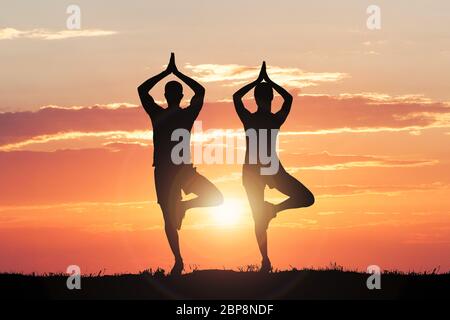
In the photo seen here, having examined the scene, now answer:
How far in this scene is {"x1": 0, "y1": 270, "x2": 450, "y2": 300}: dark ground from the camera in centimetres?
2080

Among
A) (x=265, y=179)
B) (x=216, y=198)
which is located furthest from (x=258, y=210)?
(x=216, y=198)

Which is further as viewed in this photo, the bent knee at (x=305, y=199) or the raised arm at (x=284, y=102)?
the raised arm at (x=284, y=102)

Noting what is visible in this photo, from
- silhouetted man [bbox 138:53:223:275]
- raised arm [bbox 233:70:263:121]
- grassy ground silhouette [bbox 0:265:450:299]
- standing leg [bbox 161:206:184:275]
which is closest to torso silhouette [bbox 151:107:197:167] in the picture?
silhouetted man [bbox 138:53:223:275]

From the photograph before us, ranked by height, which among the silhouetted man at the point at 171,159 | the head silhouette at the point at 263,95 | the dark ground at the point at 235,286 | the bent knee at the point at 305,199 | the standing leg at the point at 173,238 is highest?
the head silhouette at the point at 263,95

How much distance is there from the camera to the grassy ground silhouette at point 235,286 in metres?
20.8

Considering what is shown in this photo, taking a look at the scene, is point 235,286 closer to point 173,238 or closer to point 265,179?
point 173,238

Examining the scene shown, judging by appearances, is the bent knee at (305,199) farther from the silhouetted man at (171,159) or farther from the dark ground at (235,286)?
the silhouetted man at (171,159)

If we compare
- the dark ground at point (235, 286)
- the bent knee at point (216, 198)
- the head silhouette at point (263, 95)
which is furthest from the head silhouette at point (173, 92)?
the dark ground at point (235, 286)

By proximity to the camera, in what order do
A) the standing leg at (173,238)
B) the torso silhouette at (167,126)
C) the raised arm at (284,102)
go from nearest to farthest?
the torso silhouette at (167,126) < the standing leg at (173,238) < the raised arm at (284,102)

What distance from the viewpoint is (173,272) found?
2288cm

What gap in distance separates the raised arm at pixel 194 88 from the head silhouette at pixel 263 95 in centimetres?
149
